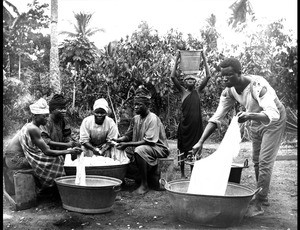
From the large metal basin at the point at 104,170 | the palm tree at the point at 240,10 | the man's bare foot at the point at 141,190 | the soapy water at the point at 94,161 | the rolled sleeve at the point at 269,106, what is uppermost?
the palm tree at the point at 240,10

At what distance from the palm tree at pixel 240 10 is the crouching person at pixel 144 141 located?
11106 millimetres

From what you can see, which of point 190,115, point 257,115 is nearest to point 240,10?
point 190,115

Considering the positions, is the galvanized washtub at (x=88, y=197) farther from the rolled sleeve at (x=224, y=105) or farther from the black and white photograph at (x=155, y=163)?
the rolled sleeve at (x=224, y=105)

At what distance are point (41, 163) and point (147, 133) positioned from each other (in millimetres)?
1411

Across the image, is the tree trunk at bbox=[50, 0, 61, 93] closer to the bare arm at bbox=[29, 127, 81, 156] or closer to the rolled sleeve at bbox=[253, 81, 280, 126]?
the bare arm at bbox=[29, 127, 81, 156]

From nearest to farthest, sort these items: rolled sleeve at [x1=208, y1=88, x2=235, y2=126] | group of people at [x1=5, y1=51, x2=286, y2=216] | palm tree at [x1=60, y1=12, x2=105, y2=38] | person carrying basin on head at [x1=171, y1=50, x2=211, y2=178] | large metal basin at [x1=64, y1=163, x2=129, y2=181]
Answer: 1. group of people at [x1=5, y1=51, x2=286, y2=216]
2. rolled sleeve at [x1=208, y1=88, x2=235, y2=126]
3. large metal basin at [x1=64, y1=163, x2=129, y2=181]
4. person carrying basin on head at [x1=171, y1=50, x2=211, y2=178]
5. palm tree at [x1=60, y1=12, x2=105, y2=38]

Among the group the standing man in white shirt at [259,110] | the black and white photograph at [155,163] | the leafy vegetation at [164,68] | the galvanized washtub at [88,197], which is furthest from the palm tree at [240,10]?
the galvanized washtub at [88,197]

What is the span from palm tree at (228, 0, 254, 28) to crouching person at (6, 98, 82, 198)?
40.3 feet

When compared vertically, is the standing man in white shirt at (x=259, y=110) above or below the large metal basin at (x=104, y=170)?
above

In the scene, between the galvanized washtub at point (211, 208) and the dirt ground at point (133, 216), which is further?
the dirt ground at point (133, 216)

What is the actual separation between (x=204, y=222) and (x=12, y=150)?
244 centimetres

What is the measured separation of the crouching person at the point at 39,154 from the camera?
12.4 ft

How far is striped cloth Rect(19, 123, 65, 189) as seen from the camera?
3.86 metres

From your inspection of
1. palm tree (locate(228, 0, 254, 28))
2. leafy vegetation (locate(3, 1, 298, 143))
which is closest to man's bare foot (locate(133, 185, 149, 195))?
leafy vegetation (locate(3, 1, 298, 143))
